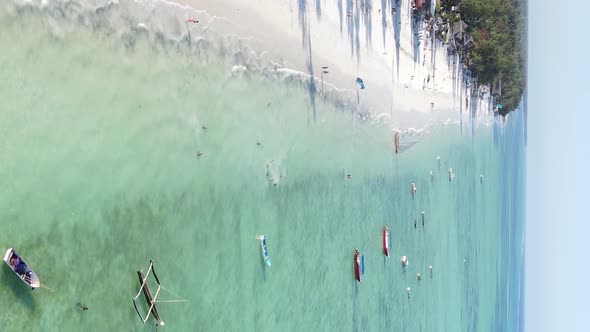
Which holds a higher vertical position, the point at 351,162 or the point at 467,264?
the point at 351,162

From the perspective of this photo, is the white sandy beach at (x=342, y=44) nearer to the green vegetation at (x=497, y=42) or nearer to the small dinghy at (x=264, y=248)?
the small dinghy at (x=264, y=248)

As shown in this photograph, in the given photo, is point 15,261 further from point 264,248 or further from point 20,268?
point 264,248

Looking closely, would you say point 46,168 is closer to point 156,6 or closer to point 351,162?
point 156,6

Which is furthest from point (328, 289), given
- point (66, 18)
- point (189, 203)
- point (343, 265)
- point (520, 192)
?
point (520, 192)

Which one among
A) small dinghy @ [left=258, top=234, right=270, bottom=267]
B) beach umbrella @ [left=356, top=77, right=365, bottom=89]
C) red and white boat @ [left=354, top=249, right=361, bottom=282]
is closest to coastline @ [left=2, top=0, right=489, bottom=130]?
beach umbrella @ [left=356, top=77, right=365, bottom=89]

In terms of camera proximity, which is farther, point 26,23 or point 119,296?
point 119,296

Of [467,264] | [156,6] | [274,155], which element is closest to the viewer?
[156,6]
